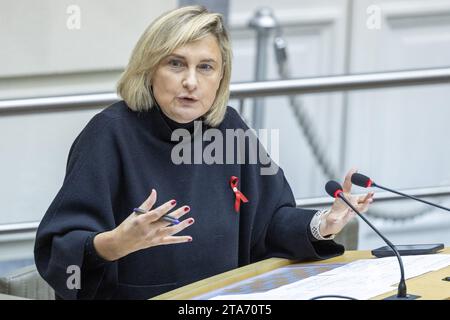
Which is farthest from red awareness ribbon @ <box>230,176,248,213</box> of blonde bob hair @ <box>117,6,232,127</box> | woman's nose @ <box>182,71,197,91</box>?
woman's nose @ <box>182,71,197,91</box>

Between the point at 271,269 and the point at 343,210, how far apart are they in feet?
0.76

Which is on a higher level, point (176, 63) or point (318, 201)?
point (176, 63)

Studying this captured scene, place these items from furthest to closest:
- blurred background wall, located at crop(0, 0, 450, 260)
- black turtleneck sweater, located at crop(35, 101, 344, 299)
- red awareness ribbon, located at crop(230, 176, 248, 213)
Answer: blurred background wall, located at crop(0, 0, 450, 260) < red awareness ribbon, located at crop(230, 176, 248, 213) < black turtleneck sweater, located at crop(35, 101, 344, 299)

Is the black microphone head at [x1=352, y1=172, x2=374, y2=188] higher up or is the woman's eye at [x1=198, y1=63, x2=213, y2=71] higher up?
the woman's eye at [x1=198, y1=63, x2=213, y2=71]

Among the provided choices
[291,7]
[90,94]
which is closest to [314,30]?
[291,7]

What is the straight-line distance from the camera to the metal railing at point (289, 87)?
4.16m

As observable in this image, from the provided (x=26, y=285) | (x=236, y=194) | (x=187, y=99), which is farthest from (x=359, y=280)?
(x=26, y=285)

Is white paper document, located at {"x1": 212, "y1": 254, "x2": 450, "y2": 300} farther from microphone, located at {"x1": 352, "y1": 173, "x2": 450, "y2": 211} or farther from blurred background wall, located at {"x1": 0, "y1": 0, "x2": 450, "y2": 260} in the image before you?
blurred background wall, located at {"x1": 0, "y1": 0, "x2": 450, "y2": 260}

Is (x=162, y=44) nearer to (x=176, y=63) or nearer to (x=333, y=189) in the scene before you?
(x=176, y=63)

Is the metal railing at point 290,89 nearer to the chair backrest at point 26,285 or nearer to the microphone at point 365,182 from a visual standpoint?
the chair backrest at point 26,285

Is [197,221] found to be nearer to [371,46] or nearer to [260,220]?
[260,220]

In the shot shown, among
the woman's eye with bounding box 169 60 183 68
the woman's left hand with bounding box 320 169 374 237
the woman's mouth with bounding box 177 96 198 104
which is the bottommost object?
the woman's left hand with bounding box 320 169 374 237

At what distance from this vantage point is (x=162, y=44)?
334 cm

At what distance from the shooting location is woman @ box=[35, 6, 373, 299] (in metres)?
3.27
